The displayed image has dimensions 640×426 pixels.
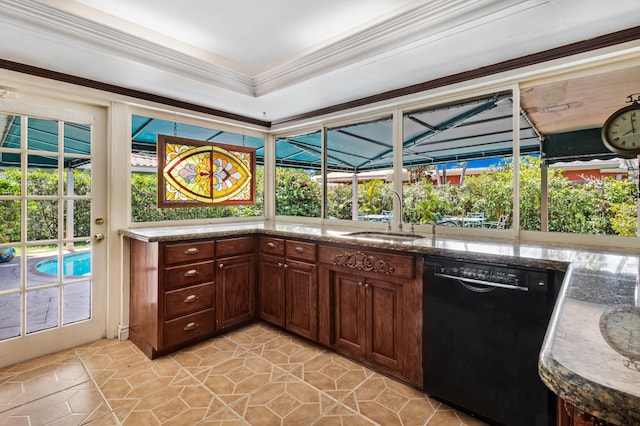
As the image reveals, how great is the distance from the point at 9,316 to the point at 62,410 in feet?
3.41

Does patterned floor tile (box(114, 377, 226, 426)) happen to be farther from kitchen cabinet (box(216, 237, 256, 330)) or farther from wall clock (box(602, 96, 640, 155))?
wall clock (box(602, 96, 640, 155))

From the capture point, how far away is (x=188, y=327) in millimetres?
2762

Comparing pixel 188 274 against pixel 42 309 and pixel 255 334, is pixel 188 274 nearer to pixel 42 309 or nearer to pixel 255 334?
pixel 255 334

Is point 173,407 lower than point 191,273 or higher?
lower

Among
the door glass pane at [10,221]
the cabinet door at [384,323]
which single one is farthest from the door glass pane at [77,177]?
the cabinet door at [384,323]

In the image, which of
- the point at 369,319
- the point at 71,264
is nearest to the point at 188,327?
the point at 71,264

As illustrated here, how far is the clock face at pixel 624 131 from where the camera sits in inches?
76.4

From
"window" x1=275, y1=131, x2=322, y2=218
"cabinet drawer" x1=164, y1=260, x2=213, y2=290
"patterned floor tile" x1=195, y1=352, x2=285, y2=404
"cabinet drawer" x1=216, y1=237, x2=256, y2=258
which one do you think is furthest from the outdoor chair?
"cabinet drawer" x1=164, y1=260, x2=213, y2=290

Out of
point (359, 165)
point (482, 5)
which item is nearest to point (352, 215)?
point (359, 165)

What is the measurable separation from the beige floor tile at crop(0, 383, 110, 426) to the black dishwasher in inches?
80.4

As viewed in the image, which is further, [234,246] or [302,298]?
[234,246]

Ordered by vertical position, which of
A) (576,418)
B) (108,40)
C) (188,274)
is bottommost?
(188,274)

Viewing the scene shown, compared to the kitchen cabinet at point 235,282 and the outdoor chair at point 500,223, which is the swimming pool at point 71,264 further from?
the outdoor chair at point 500,223

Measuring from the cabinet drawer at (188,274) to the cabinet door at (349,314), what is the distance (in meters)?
1.11
